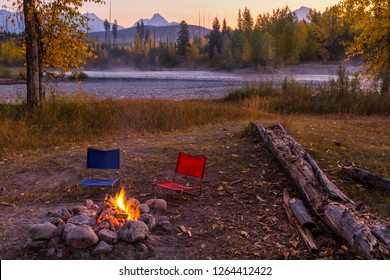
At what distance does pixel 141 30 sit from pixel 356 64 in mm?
94509

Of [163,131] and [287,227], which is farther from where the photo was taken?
[163,131]

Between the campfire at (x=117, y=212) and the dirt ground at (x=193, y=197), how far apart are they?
0.41 meters

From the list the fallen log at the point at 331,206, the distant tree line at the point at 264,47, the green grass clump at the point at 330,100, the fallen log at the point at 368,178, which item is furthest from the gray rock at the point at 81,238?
the distant tree line at the point at 264,47

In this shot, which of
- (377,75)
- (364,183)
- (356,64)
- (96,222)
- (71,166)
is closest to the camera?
(96,222)

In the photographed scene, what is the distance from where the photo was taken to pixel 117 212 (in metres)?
5.17

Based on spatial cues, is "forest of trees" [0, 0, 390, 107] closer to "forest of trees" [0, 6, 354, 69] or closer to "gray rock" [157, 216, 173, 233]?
"forest of trees" [0, 6, 354, 69]

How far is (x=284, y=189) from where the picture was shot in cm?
640

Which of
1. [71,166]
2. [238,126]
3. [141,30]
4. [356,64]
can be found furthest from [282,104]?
[141,30]

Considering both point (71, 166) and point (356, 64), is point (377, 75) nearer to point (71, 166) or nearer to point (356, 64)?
point (71, 166)

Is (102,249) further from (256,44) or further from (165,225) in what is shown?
(256,44)

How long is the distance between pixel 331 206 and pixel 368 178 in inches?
86.4

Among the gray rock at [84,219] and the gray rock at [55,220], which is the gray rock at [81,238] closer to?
the gray rock at [84,219]

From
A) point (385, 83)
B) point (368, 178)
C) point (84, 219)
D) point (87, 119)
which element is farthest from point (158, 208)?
point (385, 83)

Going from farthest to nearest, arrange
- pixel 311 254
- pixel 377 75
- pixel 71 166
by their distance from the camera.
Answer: pixel 377 75 → pixel 71 166 → pixel 311 254
